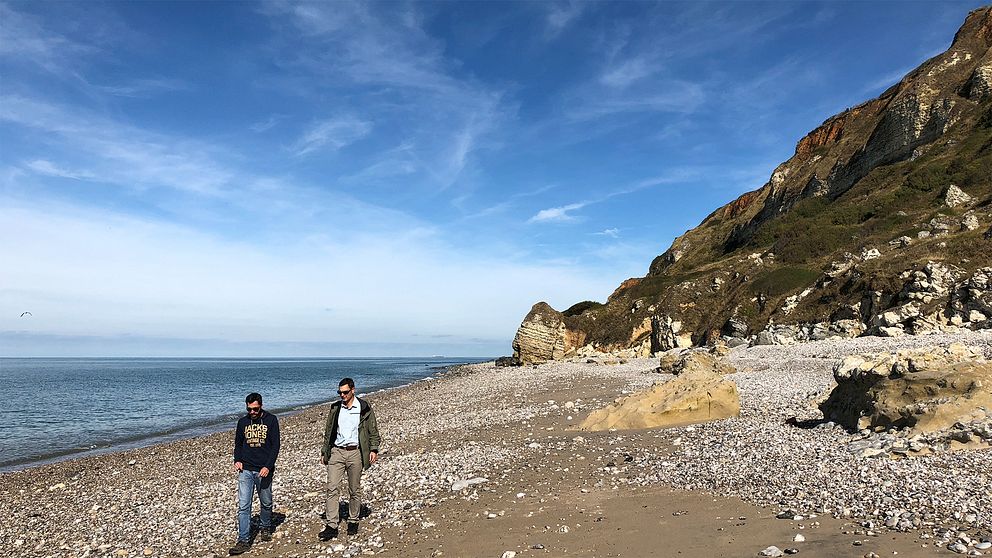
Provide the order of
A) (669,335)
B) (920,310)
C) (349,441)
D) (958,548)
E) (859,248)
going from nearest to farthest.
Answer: (958,548), (349,441), (920,310), (859,248), (669,335)

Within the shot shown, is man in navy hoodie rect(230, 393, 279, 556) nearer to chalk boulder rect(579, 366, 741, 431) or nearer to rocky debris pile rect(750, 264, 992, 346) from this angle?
chalk boulder rect(579, 366, 741, 431)

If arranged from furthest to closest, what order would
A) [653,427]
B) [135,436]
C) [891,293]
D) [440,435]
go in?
[891,293] < [135,436] < [440,435] < [653,427]

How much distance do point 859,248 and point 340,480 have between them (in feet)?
186

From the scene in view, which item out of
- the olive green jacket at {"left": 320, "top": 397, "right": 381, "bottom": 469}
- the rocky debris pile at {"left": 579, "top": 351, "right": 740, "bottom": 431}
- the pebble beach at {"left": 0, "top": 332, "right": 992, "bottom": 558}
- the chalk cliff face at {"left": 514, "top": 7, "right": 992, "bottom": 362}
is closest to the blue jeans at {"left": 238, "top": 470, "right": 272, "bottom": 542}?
the pebble beach at {"left": 0, "top": 332, "right": 992, "bottom": 558}

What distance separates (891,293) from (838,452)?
32.9m

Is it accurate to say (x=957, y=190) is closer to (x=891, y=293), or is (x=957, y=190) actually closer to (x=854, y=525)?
(x=891, y=293)

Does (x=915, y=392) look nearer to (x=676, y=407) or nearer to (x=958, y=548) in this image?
(x=676, y=407)

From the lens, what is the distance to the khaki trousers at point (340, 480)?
33.4 feet

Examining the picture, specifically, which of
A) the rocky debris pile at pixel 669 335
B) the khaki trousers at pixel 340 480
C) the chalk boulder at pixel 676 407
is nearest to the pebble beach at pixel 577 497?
the khaki trousers at pixel 340 480

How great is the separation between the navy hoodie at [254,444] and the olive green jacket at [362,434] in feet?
3.11

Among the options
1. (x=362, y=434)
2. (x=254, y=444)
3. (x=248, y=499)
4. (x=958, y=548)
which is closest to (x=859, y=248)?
(x=958, y=548)

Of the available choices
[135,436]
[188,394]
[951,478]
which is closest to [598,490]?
[951,478]

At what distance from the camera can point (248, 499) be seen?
10.4 m

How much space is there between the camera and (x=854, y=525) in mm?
7527
